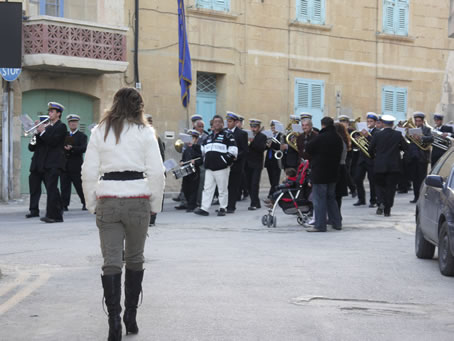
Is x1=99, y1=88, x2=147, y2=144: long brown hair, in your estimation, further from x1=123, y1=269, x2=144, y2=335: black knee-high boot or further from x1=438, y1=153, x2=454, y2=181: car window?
x1=438, y1=153, x2=454, y2=181: car window

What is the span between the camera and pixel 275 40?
2817 centimetres

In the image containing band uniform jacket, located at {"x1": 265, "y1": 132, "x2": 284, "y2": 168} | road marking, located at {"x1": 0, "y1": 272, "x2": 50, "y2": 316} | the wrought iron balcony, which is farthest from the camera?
the wrought iron balcony

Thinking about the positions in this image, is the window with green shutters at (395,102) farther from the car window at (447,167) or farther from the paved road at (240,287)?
the car window at (447,167)

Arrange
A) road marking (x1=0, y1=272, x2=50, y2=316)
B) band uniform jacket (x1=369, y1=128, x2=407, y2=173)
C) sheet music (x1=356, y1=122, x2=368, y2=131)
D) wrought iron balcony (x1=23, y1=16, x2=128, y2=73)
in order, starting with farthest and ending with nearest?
wrought iron balcony (x1=23, y1=16, x2=128, y2=73)
sheet music (x1=356, y1=122, x2=368, y2=131)
band uniform jacket (x1=369, y1=128, x2=407, y2=173)
road marking (x1=0, y1=272, x2=50, y2=316)

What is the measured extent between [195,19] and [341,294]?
733 inches

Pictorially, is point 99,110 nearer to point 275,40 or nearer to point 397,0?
point 275,40

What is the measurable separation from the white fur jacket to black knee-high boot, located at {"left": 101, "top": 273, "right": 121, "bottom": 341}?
0.50 meters

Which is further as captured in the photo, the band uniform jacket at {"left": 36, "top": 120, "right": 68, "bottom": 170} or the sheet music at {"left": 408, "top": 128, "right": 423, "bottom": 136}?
the sheet music at {"left": 408, "top": 128, "right": 423, "bottom": 136}

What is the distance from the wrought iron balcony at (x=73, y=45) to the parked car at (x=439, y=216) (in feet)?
43.0

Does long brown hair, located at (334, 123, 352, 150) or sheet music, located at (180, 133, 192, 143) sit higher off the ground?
long brown hair, located at (334, 123, 352, 150)

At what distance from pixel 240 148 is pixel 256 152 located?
1148 millimetres

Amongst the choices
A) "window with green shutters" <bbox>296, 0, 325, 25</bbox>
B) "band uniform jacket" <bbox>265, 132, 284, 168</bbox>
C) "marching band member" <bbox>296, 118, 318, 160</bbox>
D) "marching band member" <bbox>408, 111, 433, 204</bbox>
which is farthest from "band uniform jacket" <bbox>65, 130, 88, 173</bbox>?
"window with green shutters" <bbox>296, 0, 325, 25</bbox>

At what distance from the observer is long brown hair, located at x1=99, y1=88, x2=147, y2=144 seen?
6.62 metres

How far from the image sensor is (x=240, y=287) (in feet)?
28.6
